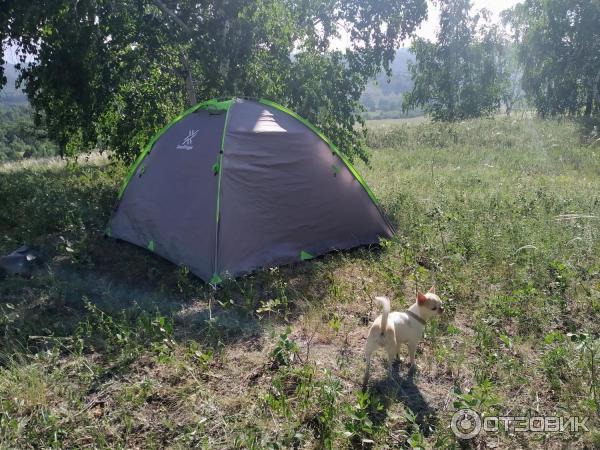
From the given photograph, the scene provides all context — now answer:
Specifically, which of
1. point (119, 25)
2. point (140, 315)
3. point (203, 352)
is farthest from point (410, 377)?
point (119, 25)

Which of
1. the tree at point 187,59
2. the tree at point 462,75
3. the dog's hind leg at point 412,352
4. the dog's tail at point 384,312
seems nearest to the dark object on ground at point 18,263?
the tree at point 187,59

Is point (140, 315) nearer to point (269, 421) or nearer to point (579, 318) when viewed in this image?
point (269, 421)

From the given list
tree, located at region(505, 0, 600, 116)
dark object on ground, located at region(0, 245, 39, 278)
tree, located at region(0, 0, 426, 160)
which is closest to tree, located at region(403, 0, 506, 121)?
tree, located at region(505, 0, 600, 116)

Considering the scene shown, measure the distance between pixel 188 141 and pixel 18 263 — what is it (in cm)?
249

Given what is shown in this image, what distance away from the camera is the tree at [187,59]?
7395 millimetres

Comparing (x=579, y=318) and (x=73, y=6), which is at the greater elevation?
(x=73, y=6)

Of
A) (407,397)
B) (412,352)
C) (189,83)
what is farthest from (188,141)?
(407,397)

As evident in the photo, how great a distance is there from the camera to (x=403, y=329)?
3.46 meters

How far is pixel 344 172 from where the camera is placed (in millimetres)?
5969

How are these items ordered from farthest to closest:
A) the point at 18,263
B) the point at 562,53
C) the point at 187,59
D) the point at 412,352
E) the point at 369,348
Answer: the point at 562,53 < the point at 187,59 < the point at 18,263 < the point at 412,352 < the point at 369,348

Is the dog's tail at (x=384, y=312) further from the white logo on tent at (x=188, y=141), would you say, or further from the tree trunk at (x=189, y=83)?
the tree trunk at (x=189, y=83)

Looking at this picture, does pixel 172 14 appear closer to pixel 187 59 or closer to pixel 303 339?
pixel 187 59

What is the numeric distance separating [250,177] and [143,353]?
7.84ft

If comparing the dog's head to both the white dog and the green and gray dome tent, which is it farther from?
the green and gray dome tent
